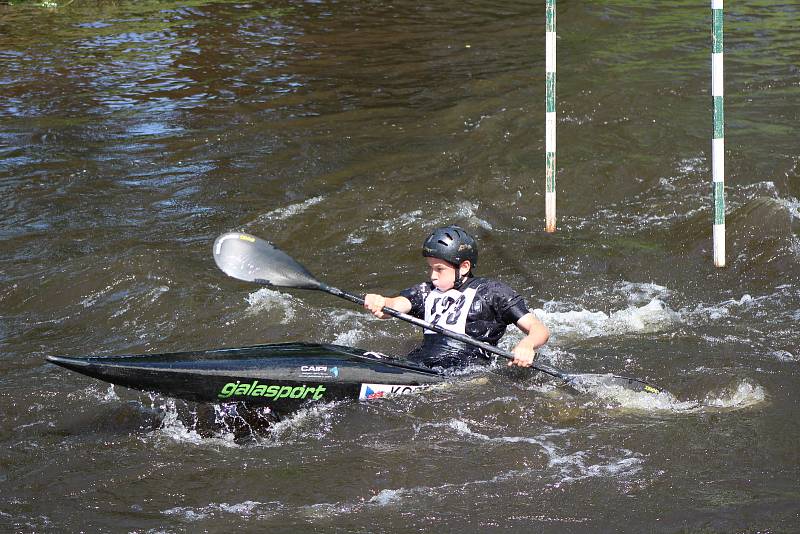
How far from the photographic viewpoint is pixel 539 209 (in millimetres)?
9570

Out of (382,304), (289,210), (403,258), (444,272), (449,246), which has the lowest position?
(403,258)

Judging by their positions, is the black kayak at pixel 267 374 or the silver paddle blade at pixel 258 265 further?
the silver paddle blade at pixel 258 265

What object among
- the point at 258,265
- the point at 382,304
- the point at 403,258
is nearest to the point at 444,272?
the point at 382,304

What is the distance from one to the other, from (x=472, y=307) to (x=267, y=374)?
4.15 feet

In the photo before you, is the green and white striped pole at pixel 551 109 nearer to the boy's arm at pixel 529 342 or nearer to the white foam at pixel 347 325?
the white foam at pixel 347 325

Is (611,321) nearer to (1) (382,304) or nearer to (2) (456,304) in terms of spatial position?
(2) (456,304)

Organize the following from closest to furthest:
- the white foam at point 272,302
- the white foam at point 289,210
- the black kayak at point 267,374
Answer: the black kayak at point 267,374 < the white foam at point 272,302 < the white foam at point 289,210

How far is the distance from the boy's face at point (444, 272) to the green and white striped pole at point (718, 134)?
2.93 meters

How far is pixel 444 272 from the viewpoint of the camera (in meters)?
5.76

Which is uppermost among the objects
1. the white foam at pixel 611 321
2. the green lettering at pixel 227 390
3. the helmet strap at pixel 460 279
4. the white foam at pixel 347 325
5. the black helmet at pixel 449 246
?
the black helmet at pixel 449 246

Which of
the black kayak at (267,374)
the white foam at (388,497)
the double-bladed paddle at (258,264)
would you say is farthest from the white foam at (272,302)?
the white foam at (388,497)

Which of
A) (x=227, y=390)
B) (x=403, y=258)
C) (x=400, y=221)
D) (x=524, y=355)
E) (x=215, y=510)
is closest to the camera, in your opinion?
(x=215, y=510)

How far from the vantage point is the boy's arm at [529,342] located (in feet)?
17.9

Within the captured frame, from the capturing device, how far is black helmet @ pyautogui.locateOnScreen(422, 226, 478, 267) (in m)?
5.63
